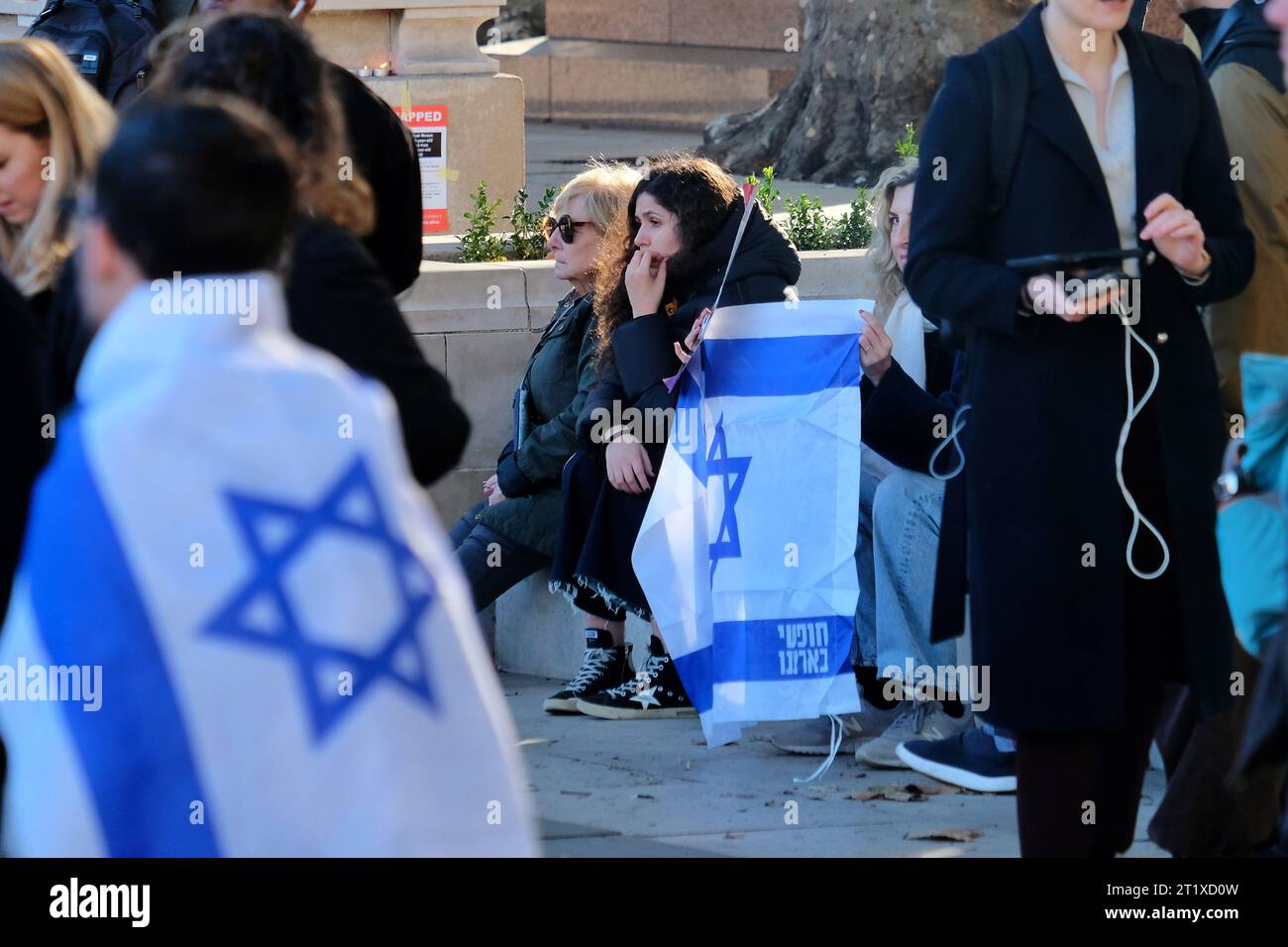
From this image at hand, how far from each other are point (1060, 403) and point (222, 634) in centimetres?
241

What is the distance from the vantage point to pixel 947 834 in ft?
17.8

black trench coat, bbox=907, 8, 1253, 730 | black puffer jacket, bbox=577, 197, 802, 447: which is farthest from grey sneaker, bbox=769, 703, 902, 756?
black trench coat, bbox=907, 8, 1253, 730

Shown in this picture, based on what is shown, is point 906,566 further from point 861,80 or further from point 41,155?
point 861,80

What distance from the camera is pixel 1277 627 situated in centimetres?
332

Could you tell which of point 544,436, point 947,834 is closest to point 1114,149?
point 947,834

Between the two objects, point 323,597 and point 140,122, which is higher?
point 140,122

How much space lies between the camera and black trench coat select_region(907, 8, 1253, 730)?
4145mm

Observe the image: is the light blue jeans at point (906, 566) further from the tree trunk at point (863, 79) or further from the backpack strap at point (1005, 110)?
the tree trunk at point (863, 79)

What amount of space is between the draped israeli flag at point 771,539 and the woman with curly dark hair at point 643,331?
449 mm

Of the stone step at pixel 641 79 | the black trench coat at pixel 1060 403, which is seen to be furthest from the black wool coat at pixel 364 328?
the stone step at pixel 641 79

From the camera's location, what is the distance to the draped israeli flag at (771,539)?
234 inches
